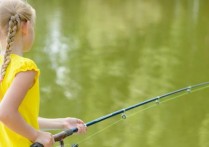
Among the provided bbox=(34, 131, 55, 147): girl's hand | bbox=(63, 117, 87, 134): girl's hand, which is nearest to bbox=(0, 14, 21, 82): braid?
bbox=(34, 131, 55, 147): girl's hand

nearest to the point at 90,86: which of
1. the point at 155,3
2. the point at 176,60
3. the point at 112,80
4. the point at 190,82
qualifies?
the point at 112,80

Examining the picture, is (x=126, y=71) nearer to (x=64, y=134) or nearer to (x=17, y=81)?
(x=64, y=134)

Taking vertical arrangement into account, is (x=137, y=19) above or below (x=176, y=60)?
above

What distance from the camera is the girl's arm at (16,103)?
1081 millimetres

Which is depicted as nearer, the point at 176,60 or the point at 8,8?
the point at 8,8

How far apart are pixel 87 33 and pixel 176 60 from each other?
3.01 m

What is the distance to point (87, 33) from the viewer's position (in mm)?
10156

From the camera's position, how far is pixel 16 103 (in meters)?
1.09

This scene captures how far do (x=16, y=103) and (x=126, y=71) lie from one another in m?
5.92

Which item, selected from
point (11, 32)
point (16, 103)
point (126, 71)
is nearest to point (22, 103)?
point (16, 103)

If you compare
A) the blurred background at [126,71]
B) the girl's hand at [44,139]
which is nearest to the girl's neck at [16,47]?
the girl's hand at [44,139]

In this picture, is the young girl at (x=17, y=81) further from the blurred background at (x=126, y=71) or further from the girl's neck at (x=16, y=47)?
the blurred background at (x=126, y=71)

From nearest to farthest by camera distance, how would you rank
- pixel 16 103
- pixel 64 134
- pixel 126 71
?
pixel 16 103
pixel 64 134
pixel 126 71

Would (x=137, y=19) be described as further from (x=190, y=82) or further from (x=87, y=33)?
(x=190, y=82)
